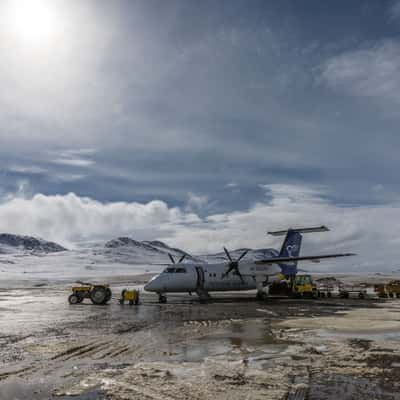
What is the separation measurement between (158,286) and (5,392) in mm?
22860

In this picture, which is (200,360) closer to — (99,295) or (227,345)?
(227,345)

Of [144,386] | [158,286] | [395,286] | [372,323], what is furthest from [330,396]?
[395,286]

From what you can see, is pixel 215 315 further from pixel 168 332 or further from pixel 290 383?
pixel 290 383

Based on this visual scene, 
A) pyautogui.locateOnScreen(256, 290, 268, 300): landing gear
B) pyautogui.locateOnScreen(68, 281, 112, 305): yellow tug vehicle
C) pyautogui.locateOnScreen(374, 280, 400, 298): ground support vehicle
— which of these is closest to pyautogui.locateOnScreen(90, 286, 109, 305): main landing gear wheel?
pyautogui.locateOnScreen(68, 281, 112, 305): yellow tug vehicle

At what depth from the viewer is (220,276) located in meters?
33.9

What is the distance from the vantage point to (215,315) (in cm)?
2167

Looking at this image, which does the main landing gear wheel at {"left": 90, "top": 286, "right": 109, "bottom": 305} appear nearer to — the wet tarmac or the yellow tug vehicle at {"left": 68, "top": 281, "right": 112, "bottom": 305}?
the yellow tug vehicle at {"left": 68, "top": 281, "right": 112, "bottom": 305}

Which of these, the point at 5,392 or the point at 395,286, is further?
the point at 395,286

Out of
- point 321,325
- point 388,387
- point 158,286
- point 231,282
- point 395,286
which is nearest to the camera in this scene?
point 388,387

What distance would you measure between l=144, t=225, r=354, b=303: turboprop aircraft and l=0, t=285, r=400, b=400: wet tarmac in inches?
503

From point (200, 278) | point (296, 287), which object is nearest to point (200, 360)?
point (200, 278)

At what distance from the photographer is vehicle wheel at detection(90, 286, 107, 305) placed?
29.3 metres

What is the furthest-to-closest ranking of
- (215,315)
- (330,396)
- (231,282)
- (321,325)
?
(231,282)
(215,315)
(321,325)
(330,396)

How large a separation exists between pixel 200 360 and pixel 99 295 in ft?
67.6
